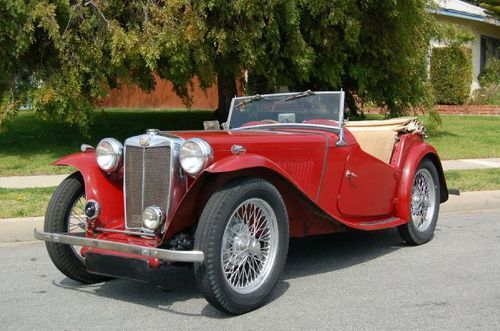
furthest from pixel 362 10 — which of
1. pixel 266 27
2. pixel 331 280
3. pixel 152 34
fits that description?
pixel 331 280

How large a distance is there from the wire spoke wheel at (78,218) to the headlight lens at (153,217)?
32.6 inches

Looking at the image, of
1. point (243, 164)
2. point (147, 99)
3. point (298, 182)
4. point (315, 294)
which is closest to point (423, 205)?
point (298, 182)

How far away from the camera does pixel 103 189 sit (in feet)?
17.3

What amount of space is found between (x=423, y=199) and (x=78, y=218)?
3.65 meters

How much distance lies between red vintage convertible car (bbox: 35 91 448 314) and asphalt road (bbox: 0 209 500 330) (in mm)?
265

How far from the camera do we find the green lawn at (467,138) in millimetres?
13812

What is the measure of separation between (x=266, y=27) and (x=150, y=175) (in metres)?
7.68

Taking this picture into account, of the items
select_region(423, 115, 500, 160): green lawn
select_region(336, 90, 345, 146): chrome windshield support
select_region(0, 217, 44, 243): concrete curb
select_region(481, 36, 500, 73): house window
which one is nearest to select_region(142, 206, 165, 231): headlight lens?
select_region(336, 90, 345, 146): chrome windshield support

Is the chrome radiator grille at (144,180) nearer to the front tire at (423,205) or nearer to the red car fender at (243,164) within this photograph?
the red car fender at (243,164)

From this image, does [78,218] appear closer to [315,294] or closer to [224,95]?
[315,294]

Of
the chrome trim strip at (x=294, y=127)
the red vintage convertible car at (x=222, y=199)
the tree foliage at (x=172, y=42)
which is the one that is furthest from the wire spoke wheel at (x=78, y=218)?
the tree foliage at (x=172, y=42)

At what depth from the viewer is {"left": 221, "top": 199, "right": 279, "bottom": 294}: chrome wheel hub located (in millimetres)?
4719

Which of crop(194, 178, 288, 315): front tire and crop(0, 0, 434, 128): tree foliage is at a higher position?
crop(0, 0, 434, 128): tree foliage

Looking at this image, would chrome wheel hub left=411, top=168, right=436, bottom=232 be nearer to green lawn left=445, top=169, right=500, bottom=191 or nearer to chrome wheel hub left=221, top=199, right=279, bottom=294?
chrome wheel hub left=221, top=199, right=279, bottom=294
